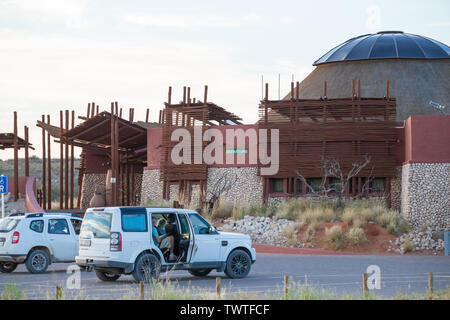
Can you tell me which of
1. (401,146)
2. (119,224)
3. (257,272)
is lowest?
(257,272)

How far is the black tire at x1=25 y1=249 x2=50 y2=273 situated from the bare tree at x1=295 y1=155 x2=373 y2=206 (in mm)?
19991

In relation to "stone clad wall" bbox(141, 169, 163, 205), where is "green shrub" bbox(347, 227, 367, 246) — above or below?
below

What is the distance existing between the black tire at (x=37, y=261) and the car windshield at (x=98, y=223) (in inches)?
158

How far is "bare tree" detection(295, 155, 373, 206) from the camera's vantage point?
4025 cm

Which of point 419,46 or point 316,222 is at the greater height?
point 419,46

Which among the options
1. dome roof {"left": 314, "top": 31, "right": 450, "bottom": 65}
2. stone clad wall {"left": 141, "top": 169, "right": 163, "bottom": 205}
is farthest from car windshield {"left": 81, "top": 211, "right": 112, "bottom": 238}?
dome roof {"left": 314, "top": 31, "right": 450, "bottom": 65}

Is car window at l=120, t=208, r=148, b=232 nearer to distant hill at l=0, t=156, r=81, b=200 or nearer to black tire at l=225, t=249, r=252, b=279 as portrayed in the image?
black tire at l=225, t=249, r=252, b=279

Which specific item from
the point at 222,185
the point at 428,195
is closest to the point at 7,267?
the point at 428,195

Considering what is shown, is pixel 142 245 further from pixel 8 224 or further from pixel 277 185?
pixel 277 185

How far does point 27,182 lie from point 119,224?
2687 cm

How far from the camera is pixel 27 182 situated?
43.8 m
